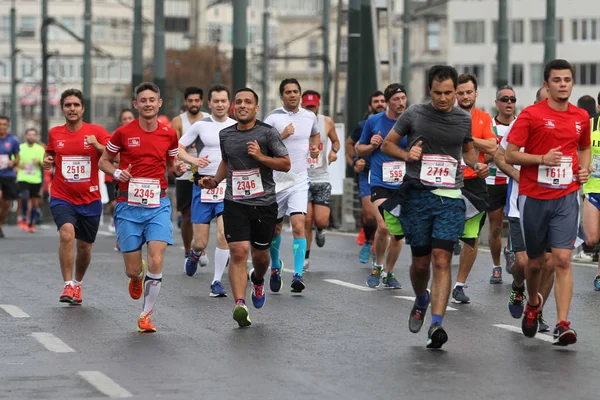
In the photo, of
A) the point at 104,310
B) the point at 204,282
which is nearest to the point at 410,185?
the point at 104,310

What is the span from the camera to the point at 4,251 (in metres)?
24.0

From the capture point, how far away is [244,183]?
13.2 metres

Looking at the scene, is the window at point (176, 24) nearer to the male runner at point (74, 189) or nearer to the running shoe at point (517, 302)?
the male runner at point (74, 189)

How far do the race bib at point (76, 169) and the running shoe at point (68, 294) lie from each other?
Answer: 0.96 meters

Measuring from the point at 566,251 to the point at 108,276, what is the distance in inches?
310

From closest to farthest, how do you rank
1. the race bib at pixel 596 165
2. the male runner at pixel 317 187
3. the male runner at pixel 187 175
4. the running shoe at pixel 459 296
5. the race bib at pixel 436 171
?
the race bib at pixel 436 171 → the running shoe at pixel 459 296 → the race bib at pixel 596 165 → the male runner at pixel 187 175 → the male runner at pixel 317 187

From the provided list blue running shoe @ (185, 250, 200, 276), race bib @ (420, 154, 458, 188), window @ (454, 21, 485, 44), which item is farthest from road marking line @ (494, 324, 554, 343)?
window @ (454, 21, 485, 44)

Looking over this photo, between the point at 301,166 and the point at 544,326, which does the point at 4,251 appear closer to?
the point at 301,166

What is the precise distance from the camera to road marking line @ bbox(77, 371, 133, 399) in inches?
376

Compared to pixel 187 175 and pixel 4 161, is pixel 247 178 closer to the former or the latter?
pixel 187 175

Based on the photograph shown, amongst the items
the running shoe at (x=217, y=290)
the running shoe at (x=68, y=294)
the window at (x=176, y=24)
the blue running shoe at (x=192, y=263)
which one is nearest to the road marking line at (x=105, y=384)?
the running shoe at (x=68, y=294)

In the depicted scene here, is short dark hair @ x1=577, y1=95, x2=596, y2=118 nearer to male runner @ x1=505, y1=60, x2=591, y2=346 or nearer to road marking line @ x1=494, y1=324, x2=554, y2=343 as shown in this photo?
road marking line @ x1=494, y1=324, x2=554, y2=343

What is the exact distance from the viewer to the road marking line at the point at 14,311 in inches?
555

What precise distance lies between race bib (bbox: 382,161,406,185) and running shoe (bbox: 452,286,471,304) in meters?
2.12
